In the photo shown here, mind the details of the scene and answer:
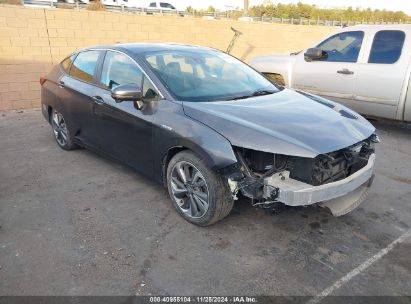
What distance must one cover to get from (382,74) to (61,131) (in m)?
5.22

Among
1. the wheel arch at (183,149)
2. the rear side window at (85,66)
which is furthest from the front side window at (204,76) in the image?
the rear side window at (85,66)

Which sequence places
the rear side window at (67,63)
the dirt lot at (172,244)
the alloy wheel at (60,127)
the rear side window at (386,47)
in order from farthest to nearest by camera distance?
the rear side window at (386,47), the alloy wheel at (60,127), the rear side window at (67,63), the dirt lot at (172,244)

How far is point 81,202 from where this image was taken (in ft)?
13.0

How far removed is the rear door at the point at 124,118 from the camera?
3.72 m

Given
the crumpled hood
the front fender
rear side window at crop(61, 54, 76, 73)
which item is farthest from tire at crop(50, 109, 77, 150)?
the crumpled hood

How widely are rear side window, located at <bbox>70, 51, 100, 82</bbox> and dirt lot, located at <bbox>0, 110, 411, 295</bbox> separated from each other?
131 centimetres

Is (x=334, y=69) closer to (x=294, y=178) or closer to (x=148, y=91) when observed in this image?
(x=148, y=91)

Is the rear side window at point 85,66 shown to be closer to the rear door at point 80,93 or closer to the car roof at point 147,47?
the rear door at point 80,93

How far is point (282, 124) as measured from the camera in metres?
3.15

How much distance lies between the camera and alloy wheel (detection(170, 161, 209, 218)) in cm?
331

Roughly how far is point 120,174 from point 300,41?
1207 cm

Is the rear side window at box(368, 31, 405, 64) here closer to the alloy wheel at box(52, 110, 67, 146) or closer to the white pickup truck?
the white pickup truck

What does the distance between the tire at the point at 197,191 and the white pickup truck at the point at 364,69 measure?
424 cm

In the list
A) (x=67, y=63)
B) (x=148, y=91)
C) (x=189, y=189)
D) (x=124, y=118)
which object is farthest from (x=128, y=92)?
(x=67, y=63)
